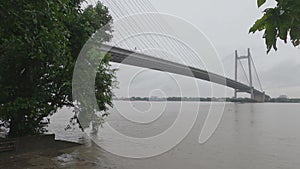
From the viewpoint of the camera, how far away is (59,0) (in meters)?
2.93

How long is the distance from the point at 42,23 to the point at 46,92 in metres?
3.95

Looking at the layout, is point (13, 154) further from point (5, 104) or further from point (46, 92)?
point (46, 92)

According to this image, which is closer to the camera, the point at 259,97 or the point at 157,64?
the point at 157,64

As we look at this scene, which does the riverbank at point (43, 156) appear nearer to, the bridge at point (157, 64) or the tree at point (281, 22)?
the tree at point (281, 22)

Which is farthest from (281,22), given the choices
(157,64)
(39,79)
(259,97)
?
(259,97)

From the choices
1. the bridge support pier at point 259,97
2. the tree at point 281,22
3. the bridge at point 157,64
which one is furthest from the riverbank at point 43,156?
the bridge support pier at point 259,97

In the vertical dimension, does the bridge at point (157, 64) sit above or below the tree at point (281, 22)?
above

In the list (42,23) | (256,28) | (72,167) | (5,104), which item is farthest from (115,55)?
(256,28)

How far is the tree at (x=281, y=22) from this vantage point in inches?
50.0

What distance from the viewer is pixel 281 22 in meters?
1.29

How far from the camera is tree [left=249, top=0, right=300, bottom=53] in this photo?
1.27 m

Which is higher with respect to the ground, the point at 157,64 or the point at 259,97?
the point at 157,64

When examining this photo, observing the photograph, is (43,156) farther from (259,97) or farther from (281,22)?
(259,97)

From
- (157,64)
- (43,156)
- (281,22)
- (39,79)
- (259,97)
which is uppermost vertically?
(157,64)
